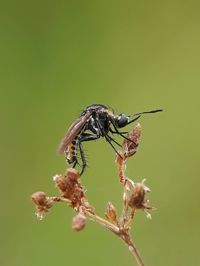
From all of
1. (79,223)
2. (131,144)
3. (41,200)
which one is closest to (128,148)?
(131,144)

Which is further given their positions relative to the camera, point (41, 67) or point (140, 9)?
point (140, 9)

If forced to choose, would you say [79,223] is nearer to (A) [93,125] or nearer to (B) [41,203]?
(B) [41,203]

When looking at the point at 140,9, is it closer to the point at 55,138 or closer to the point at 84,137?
the point at 55,138

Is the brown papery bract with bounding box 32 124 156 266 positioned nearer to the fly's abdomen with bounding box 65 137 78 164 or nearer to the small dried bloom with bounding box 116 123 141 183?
the small dried bloom with bounding box 116 123 141 183

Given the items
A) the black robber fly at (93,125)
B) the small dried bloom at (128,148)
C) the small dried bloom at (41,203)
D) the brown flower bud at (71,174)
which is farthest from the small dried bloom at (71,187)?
the black robber fly at (93,125)

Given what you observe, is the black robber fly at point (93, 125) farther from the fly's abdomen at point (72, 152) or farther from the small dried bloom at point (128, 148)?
the small dried bloom at point (128, 148)

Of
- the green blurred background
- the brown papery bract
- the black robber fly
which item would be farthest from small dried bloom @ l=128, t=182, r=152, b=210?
the green blurred background
